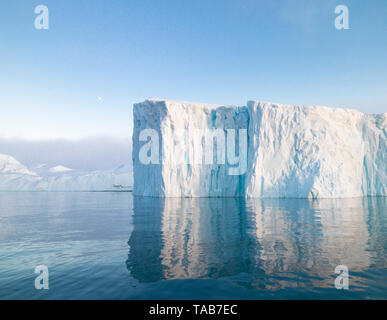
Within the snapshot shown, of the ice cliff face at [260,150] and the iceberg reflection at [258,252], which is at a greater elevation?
the ice cliff face at [260,150]

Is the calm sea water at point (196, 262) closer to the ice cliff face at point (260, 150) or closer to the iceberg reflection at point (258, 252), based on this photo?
the iceberg reflection at point (258, 252)

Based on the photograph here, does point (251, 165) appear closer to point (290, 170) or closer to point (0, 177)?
point (290, 170)

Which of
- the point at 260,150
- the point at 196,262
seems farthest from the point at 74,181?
the point at 196,262

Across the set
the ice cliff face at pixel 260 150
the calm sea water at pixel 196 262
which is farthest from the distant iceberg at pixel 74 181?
the calm sea water at pixel 196 262

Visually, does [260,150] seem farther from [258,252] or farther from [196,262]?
[196,262]

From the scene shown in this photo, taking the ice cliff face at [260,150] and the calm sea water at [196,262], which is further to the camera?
the ice cliff face at [260,150]

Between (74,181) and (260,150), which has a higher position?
(260,150)
